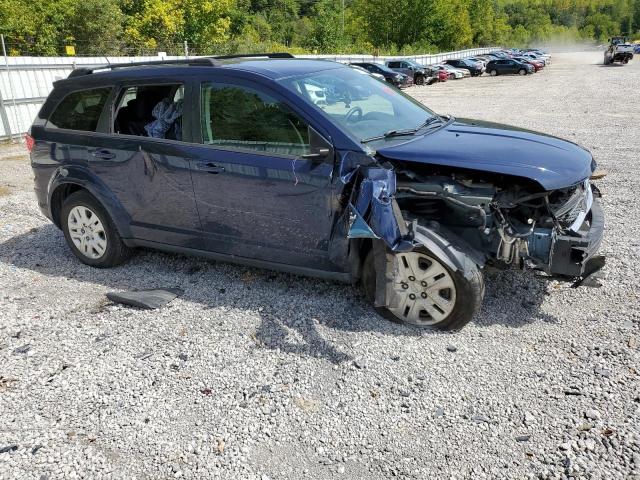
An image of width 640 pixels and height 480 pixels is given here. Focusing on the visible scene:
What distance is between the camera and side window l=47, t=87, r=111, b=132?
5070 mm

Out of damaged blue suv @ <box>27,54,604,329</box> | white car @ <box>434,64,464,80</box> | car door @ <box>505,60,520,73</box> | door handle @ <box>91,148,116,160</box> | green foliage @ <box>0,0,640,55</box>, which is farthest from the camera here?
car door @ <box>505,60,520,73</box>

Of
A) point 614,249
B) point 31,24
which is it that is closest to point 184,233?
point 614,249

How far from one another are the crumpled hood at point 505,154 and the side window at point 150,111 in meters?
1.86

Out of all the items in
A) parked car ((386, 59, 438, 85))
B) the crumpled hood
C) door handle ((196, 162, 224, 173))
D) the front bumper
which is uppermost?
the crumpled hood

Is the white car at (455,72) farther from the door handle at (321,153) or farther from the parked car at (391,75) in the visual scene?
the door handle at (321,153)

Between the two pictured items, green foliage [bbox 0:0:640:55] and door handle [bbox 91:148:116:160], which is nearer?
door handle [bbox 91:148:116:160]

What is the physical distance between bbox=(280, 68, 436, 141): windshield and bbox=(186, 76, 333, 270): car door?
0.25m

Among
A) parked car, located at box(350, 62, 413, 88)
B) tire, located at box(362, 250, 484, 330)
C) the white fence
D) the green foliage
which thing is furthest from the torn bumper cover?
the green foliage

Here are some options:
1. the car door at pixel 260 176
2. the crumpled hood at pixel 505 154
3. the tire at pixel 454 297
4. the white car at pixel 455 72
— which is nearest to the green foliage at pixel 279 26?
the white car at pixel 455 72

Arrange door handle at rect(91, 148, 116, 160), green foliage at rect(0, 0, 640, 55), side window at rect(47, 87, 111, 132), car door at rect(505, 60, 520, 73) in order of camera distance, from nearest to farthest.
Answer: door handle at rect(91, 148, 116, 160), side window at rect(47, 87, 111, 132), green foliage at rect(0, 0, 640, 55), car door at rect(505, 60, 520, 73)

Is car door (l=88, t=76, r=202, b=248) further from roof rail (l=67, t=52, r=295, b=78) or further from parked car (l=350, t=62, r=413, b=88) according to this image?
parked car (l=350, t=62, r=413, b=88)

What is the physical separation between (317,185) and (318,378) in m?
1.34

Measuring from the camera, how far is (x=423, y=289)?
12.6 ft

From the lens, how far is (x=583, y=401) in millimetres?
3115
